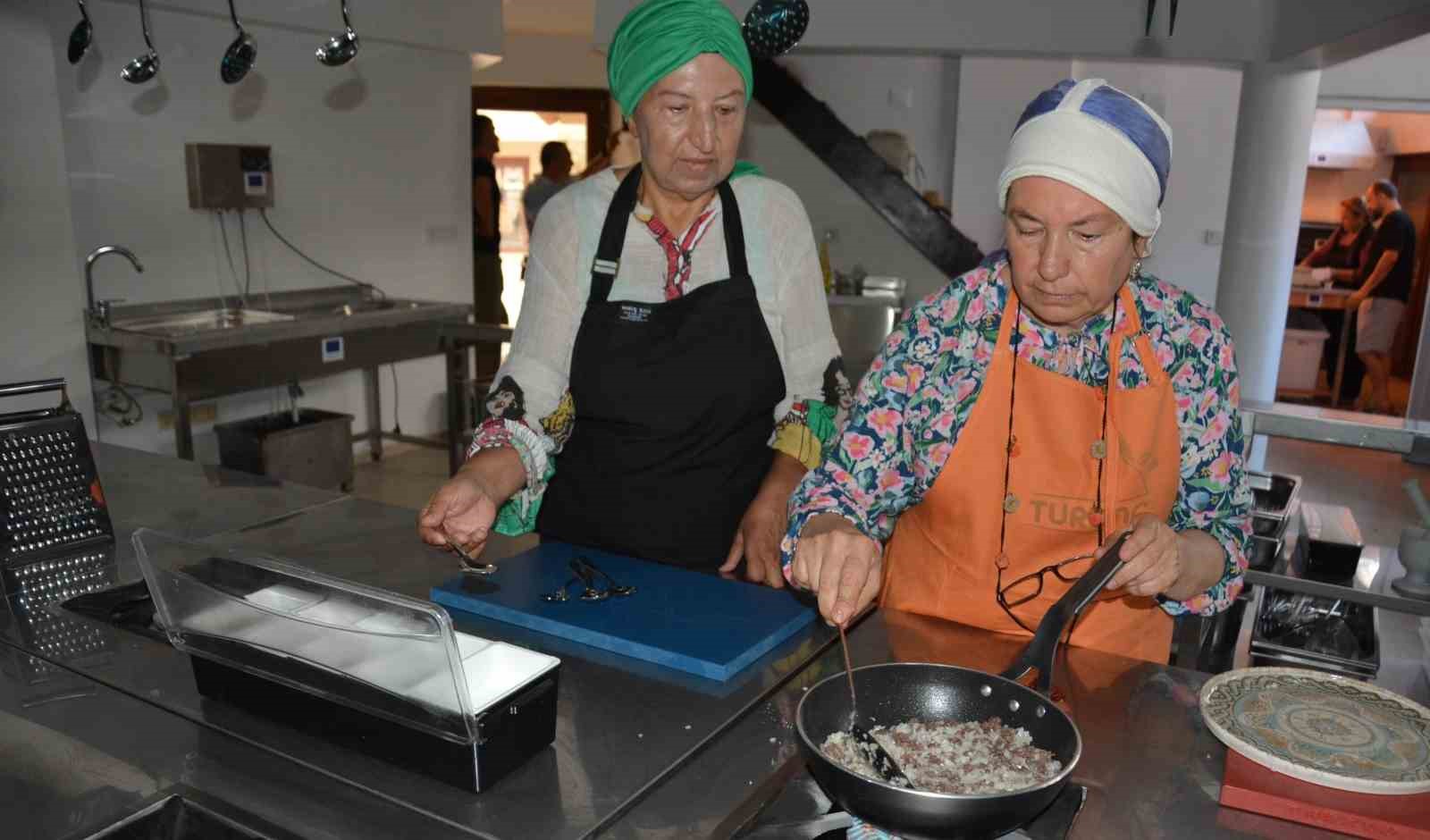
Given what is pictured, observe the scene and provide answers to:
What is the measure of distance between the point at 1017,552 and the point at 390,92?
18.4ft

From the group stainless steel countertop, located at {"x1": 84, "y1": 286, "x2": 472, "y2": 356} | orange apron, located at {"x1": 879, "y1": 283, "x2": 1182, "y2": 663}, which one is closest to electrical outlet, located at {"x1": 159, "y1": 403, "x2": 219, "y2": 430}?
stainless steel countertop, located at {"x1": 84, "y1": 286, "x2": 472, "y2": 356}

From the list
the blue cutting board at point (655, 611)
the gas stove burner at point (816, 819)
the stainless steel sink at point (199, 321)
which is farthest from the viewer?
the stainless steel sink at point (199, 321)

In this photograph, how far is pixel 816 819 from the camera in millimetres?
996

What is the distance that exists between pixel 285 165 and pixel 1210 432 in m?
5.25

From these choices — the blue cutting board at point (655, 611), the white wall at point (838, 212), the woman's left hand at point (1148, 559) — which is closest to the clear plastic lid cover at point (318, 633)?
the blue cutting board at point (655, 611)

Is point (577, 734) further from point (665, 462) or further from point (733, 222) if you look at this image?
point (733, 222)

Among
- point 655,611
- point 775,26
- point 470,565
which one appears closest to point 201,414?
point 775,26

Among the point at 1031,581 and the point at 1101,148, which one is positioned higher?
the point at 1101,148

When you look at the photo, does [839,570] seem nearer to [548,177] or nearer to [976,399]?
[976,399]

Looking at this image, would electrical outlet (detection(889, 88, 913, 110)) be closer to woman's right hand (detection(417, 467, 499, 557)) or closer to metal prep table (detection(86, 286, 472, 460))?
metal prep table (detection(86, 286, 472, 460))

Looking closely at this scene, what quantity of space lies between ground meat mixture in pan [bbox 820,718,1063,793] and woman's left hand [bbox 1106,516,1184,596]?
0.27m

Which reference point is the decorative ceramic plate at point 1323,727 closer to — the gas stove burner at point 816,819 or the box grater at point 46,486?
the gas stove burner at point 816,819

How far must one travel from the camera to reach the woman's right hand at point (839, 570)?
4.17 feet

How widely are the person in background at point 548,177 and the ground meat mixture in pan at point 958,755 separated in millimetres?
6627
